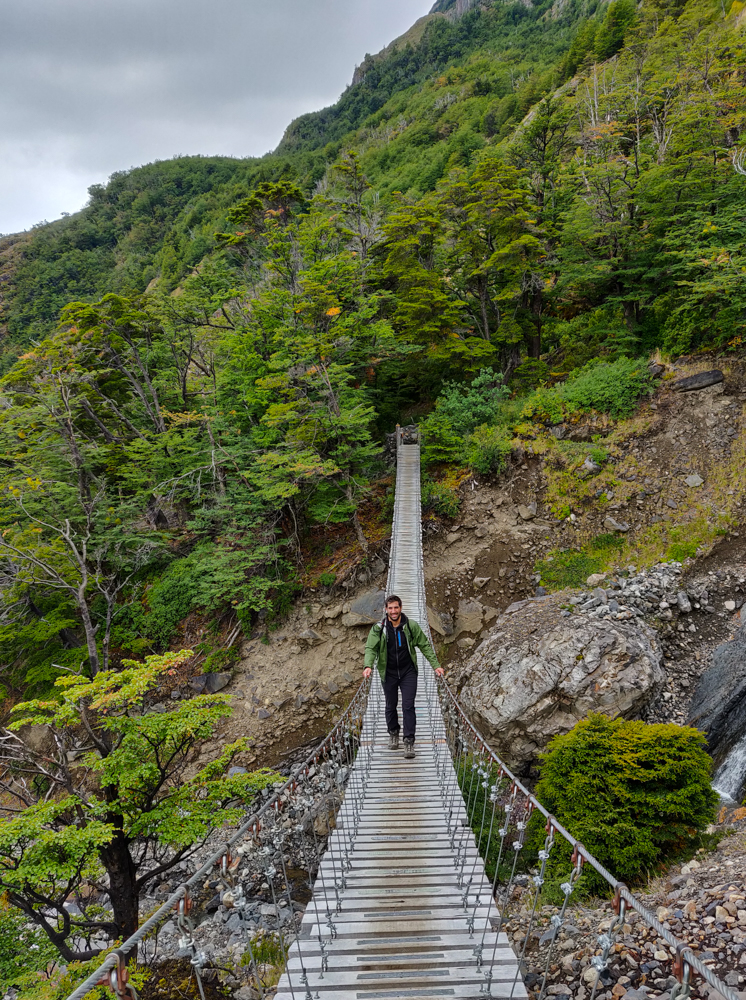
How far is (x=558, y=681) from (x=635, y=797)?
7.53ft

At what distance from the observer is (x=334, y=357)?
11.0m

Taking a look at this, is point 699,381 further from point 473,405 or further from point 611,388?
point 473,405

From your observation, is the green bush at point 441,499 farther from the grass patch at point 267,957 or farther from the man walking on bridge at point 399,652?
the grass patch at point 267,957

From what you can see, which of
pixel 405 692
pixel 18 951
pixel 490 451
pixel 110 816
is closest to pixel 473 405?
pixel 490 451

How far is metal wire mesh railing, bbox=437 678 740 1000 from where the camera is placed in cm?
134

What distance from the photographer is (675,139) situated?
10711mm

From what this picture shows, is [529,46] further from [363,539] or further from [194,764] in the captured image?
[194,764]

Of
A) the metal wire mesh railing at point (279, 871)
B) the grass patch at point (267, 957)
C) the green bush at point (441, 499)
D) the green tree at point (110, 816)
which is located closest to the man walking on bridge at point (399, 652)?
the metal wire mesh railing at point (279, 871)

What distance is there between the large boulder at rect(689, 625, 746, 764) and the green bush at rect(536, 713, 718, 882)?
52.2 inches

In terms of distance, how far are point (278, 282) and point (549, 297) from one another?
782 cm

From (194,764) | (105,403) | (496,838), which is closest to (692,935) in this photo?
(496,838)

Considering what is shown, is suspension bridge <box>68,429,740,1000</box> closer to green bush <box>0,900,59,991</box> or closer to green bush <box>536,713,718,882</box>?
green bush <box>536,713,718,882</box>

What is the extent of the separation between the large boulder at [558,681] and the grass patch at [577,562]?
1838 millimetres

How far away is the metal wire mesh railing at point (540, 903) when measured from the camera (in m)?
1.34
